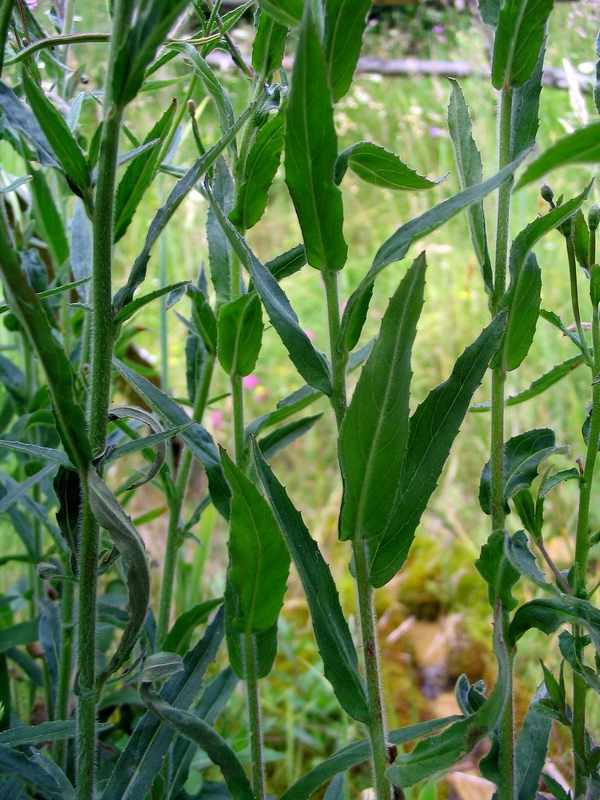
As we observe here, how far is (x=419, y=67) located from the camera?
10.9 feet

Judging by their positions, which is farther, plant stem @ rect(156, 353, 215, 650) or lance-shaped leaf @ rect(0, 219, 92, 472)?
plant stem @ rect(156, 353, 215, 650)

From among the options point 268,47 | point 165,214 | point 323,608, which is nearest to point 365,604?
point 323,608

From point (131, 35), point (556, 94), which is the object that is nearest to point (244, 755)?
point (131, 35)

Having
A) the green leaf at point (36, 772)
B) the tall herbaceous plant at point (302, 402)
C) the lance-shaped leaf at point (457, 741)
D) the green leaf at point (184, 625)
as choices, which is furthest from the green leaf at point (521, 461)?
the green leaf at point (36, 772)

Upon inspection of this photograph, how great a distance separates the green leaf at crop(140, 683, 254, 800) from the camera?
0.41 m

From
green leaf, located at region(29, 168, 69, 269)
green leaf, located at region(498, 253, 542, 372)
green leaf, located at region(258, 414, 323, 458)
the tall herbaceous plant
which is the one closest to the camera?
the tall herbaceous plant

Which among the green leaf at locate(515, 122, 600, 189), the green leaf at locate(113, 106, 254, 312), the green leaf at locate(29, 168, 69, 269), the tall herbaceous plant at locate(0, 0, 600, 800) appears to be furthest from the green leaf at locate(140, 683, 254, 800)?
the green leaf at locate(29, 168, 69, 269)

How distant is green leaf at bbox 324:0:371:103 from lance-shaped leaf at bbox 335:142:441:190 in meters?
0.03

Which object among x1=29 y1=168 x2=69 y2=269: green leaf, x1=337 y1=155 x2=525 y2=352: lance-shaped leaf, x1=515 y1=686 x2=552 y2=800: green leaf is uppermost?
x1=29 y1=168 x2=69 y2=269: green leaf

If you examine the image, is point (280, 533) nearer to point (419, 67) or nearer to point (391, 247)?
point (391, 247)

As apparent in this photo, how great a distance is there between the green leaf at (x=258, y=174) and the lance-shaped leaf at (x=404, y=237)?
133mm

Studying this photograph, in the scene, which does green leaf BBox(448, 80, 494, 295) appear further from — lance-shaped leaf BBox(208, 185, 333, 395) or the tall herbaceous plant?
lance-shaped leaf BBox(208, 185, 333, 395)

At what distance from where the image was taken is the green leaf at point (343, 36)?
1.23 ft

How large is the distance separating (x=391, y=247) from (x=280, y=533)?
18cm
